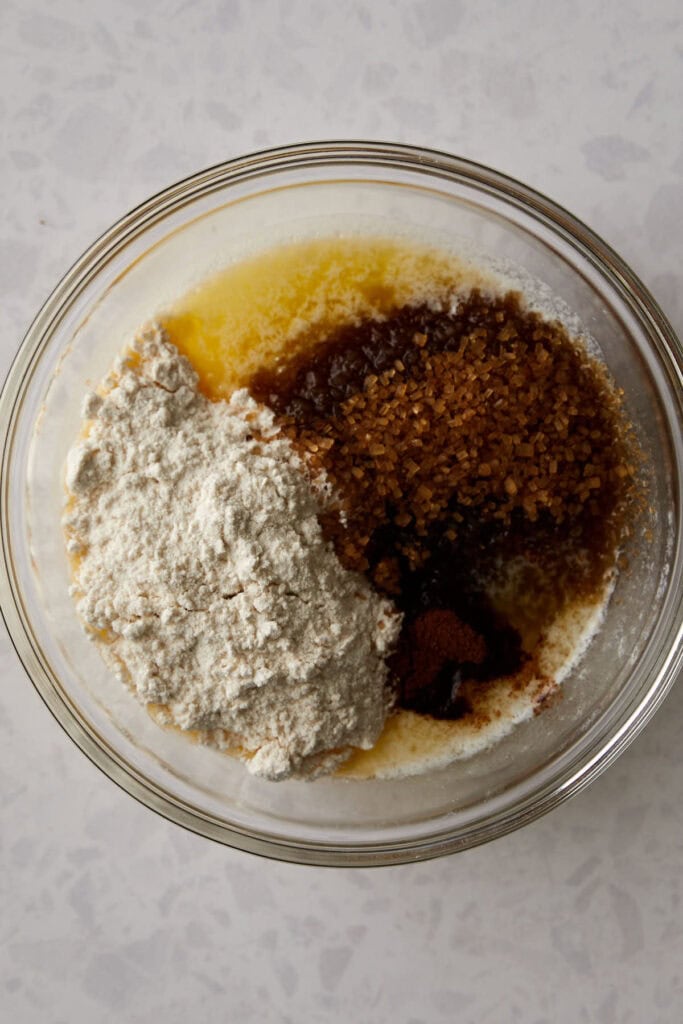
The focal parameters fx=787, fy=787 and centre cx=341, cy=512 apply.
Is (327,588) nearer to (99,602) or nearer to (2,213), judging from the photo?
(99,602)

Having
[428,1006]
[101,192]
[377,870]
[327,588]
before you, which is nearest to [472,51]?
[101,192]

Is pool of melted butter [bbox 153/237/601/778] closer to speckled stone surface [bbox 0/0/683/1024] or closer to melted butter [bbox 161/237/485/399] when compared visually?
melted butter [bbox 161/237/485/399]

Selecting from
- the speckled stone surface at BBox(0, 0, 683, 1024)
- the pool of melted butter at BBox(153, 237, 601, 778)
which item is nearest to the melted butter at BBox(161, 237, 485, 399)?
the pool of melted butter at BBox(153, 237, 601, 778)

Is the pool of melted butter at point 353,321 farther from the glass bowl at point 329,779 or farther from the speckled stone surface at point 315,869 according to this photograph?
the speckled stone surface at point 315,869

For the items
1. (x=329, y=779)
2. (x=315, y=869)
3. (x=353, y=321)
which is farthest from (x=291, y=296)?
(x=315, y=869)

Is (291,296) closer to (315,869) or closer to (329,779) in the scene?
(329,779)
